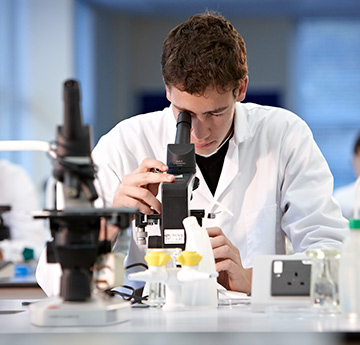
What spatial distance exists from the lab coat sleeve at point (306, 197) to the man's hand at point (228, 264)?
10.0 inches

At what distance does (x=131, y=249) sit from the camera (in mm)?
2414

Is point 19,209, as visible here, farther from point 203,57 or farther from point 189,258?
point 189,258

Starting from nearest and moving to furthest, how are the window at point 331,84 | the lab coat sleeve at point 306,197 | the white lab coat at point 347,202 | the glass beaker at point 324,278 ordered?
the glass beaker at point 324,278, the lab coat sleeve at point 306,197, the white lab coat at point 347,202, the window at point 331,84

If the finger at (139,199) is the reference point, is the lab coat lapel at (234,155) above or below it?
above

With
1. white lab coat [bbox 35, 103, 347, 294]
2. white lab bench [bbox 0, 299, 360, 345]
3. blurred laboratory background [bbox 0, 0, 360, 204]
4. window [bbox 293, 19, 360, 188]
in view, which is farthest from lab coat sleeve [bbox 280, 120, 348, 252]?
window [bbox 293, 19, 360, 188]

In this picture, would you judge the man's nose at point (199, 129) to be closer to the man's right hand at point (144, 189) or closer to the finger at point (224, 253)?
the man's right hand at point (144, 189)

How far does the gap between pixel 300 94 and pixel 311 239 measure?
7399 millimetres

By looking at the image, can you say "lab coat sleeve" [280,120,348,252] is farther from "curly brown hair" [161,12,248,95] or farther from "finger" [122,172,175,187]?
"finger" [122,172,175,187]

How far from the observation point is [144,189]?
6.40 feet

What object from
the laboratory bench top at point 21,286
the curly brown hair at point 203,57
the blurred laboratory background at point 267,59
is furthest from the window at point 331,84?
the curly brown hair at point 203,57

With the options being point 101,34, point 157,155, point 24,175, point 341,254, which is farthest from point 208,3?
point 341,254

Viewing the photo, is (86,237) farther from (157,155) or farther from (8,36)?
(8,36)

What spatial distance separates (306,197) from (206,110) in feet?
1.58

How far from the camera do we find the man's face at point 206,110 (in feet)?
6.94
